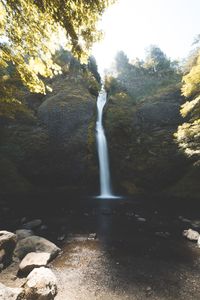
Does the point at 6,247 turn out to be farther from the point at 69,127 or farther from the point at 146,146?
the point at 69,127

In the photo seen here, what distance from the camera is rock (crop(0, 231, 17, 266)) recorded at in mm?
6691

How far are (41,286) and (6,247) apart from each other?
2661 mm

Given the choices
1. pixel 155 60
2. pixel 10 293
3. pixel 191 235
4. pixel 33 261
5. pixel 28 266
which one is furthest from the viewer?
pixel 155 60

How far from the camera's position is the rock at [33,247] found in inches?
280

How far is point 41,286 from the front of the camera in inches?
189

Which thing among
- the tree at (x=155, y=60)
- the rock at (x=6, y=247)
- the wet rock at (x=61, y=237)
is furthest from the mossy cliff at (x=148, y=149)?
the tree at (x=155, y=60)

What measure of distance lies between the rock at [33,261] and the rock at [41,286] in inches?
38.0

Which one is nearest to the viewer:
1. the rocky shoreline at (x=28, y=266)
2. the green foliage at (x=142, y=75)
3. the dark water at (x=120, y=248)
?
the rocky shoreline at (x=28, y=266)

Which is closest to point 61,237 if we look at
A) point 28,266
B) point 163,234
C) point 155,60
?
point 28,266

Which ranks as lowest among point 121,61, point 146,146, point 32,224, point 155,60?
point 32,224

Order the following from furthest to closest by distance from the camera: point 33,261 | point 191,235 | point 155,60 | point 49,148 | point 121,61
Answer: point 155,60 < point 121,61 < point 49,148 < point 191,235 < point 33,261

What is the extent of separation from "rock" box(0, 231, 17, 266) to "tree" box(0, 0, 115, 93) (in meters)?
4.67

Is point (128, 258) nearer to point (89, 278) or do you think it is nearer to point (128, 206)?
point (89, 278)

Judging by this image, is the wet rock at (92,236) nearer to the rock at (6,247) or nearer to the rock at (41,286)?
the rock at (6,247)
